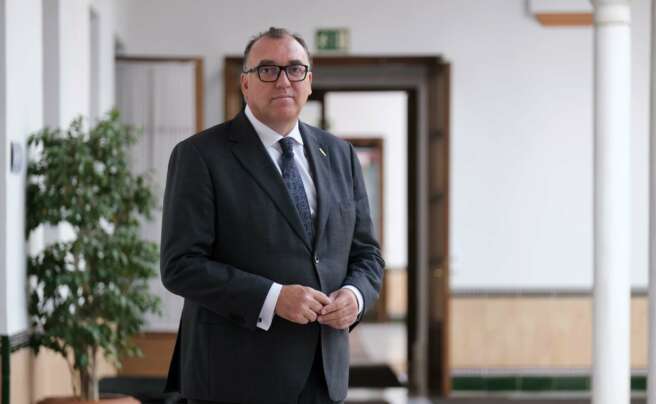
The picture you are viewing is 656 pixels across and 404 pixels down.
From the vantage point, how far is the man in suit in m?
2.57

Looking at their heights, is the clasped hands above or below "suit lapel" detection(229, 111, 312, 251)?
below

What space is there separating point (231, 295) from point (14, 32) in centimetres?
315

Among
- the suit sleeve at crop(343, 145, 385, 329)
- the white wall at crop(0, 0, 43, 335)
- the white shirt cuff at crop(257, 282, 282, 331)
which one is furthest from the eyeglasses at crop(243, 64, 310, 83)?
the white wall at crop(0, 0, 43, 335)

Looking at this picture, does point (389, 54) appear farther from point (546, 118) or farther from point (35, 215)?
point (35, 215)

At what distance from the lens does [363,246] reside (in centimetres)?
285

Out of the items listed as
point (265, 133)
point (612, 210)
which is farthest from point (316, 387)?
point (612, 210)

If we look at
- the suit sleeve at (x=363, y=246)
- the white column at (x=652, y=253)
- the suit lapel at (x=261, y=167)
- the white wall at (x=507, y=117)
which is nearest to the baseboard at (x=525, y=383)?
the white wall at (x=507, y=117)

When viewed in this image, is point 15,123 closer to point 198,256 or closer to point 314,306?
point 198,256

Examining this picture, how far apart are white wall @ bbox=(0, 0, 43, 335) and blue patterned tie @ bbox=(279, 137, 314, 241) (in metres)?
2.76

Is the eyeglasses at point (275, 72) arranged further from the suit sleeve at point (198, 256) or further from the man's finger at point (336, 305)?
the man's finger at point (336, 305)

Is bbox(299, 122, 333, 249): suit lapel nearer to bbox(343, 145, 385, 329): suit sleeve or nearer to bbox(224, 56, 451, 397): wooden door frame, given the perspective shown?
bbox(343, 145, 385, 329): suit sleeve

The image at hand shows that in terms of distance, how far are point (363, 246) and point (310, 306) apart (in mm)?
343

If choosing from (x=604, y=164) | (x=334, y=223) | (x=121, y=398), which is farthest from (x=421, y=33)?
(x=334, y=223)

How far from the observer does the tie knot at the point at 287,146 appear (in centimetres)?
273
